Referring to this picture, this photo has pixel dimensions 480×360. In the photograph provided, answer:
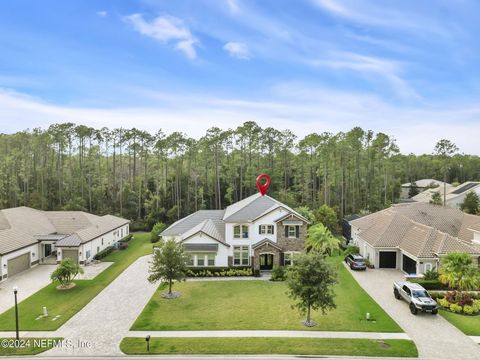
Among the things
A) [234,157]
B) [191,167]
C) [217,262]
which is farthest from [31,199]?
[217,262]

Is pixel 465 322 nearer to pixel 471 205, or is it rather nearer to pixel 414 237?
pixel 414 237

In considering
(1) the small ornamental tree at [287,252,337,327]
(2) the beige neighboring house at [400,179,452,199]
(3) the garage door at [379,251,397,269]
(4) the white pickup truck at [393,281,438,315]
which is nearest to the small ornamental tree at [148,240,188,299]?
A: (1) the small ornamental tree at [287,252,337,327]

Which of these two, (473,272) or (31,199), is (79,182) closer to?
(31,199)

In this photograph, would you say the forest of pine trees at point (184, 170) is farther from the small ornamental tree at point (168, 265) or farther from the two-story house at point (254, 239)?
the small ornamental tree at point (168, 265)

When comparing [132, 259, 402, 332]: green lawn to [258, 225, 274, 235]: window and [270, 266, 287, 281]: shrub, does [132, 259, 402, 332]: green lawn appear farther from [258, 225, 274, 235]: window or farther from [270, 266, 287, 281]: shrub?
[258, 225, 274, 235]: window

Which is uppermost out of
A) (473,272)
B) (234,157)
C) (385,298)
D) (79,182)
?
(234,157)
